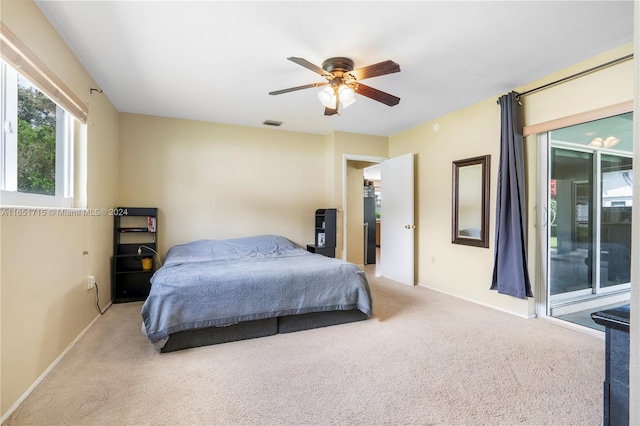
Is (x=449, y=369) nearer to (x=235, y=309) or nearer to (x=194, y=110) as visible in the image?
(x=235, y=309)

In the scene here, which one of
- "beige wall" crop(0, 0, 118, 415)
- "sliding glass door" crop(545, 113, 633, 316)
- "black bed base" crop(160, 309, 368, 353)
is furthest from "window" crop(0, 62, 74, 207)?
"sliding glass door" crop(545, 113, 633, 316)

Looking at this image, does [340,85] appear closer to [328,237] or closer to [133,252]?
[328,237]

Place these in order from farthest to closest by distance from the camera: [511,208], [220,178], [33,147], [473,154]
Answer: [220,178], [473,154], [511,208], [33,147]

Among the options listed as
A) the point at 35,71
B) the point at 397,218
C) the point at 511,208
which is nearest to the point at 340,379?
the point at 511,208

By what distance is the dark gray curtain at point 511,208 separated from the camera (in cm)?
309

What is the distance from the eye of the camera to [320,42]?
2.41 m

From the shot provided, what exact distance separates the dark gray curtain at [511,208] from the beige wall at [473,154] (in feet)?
0.41

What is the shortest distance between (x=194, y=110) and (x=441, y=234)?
3710 millimetres

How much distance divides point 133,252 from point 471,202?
4.35 meters

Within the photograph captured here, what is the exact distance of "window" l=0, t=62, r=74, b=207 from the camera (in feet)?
5.86

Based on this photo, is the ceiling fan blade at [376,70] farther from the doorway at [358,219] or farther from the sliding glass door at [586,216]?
the doorway at [358,219]

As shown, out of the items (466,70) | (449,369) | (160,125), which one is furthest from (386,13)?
(160,125)

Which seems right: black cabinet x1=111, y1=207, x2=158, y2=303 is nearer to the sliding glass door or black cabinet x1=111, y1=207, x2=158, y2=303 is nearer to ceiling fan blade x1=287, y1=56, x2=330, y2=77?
ceiling fan blade x1=287, y1=56, x2=330, y2=77

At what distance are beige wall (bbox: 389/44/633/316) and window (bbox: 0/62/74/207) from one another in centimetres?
413
